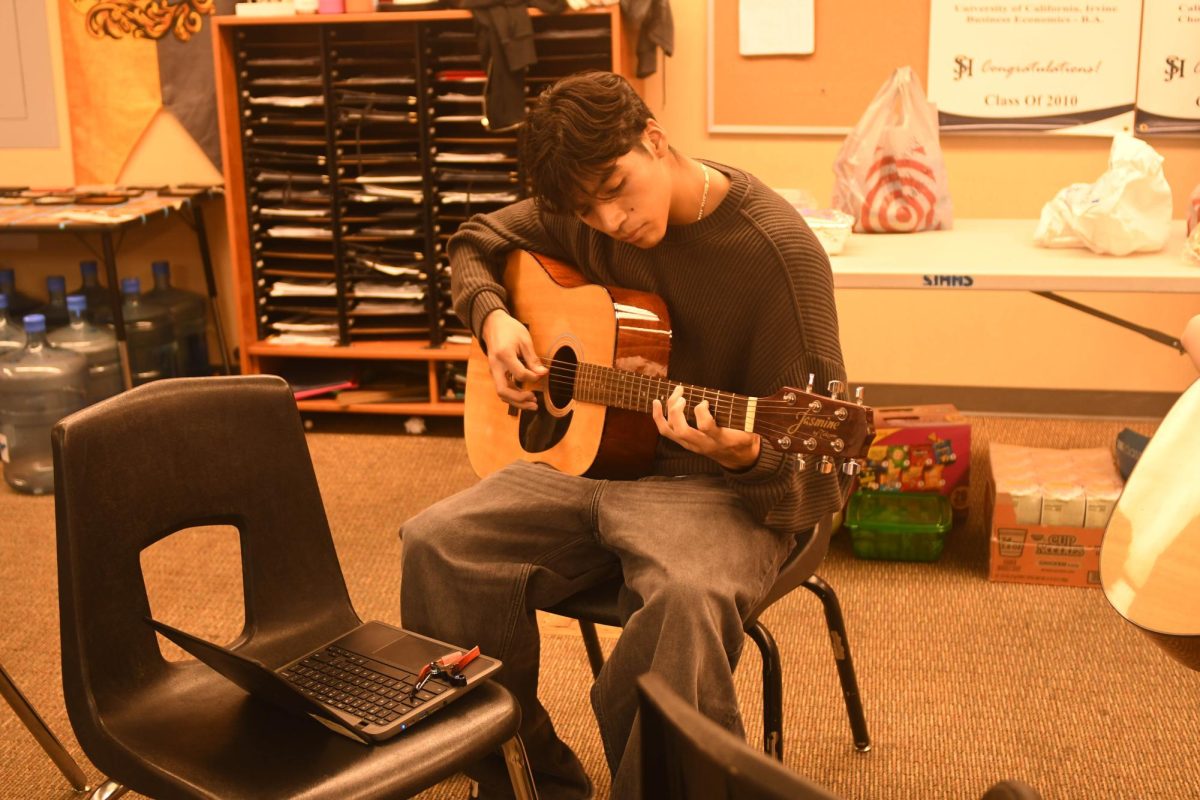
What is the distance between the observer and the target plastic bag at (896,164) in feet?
8.81

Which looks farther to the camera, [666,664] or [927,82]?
[927,82]

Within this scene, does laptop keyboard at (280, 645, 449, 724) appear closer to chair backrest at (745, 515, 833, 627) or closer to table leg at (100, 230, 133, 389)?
chair backrest at (745, 515, 833, 627)

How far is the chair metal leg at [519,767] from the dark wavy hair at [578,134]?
71cm

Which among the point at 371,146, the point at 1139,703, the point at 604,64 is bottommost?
the point at 1139,703

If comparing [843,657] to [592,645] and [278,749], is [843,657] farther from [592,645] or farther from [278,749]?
→ [278,749]

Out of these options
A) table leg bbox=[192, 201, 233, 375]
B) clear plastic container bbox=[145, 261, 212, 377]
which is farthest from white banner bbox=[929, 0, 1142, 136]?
clear plastic container bbox=[145, 261, 212, 377]

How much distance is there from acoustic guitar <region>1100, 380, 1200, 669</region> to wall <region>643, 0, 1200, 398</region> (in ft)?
7.87

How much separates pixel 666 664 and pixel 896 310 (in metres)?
2.54

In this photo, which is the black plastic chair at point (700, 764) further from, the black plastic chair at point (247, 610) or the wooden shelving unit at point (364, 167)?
the wooden shelving unit at point (364, 167)

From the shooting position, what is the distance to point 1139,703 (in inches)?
84.6

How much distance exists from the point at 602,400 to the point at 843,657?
0.60 m

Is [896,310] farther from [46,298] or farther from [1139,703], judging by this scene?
[46,298]

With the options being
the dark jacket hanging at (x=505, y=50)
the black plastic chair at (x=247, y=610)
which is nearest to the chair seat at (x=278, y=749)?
the black plastic chair at (x=247, y=610)

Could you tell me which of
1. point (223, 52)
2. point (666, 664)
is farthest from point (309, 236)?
point (666, 664)
